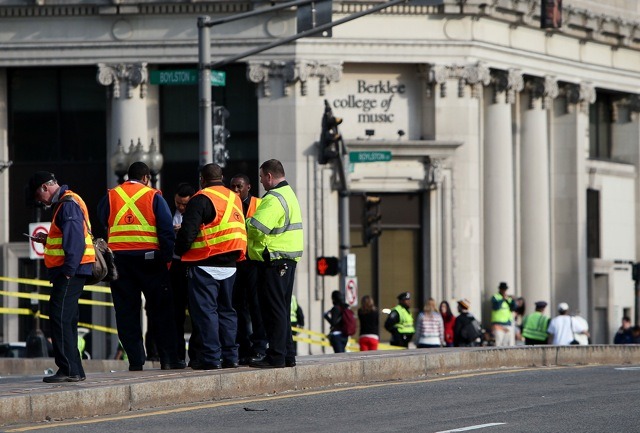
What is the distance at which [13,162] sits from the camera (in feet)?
140

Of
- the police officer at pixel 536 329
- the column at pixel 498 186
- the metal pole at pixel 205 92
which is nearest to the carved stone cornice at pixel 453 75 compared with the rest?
the column at pixel 498 186

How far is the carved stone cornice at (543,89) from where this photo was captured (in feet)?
150

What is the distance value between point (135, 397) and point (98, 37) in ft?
92.0

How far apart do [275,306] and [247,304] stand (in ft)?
4.69

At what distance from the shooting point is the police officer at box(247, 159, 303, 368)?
55.2 feet

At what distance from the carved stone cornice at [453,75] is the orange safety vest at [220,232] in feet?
84.8

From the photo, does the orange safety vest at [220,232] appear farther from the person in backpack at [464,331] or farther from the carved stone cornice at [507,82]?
the carved stone cornice at [507,82]

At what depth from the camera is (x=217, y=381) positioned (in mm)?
15922

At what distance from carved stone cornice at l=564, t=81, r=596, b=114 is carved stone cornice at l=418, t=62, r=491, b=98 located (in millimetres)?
4863

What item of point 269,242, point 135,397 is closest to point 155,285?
point 269,242

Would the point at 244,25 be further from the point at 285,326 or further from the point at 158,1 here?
the point at 285,326

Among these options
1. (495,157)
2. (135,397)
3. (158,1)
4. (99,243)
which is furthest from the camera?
(495,157)

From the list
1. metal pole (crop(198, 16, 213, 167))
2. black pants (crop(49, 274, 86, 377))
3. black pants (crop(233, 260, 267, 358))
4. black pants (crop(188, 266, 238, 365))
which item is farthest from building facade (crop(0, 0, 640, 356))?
black pants (crop(49, 274, 86, 377))

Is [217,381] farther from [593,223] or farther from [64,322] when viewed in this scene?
[593,223]
